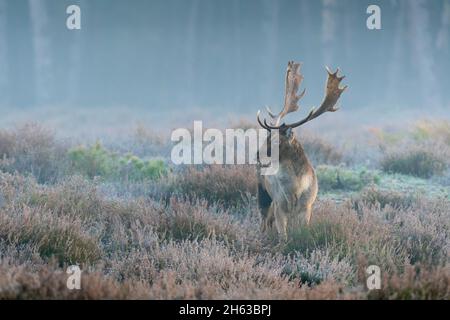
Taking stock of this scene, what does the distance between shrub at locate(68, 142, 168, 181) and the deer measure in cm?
324

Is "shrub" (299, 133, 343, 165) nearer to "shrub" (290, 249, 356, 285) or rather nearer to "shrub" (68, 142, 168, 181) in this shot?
"shrub" (68, 142, 168, 181)

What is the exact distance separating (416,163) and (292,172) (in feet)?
15.8

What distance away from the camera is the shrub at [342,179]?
9297 millimetres

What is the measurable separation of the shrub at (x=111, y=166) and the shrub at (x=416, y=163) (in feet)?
10.7

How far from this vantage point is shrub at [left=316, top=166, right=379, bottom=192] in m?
9.30

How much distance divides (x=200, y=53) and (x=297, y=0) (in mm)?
5604

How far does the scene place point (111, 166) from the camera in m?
9.88

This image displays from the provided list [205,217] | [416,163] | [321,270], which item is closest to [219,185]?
[205,217]

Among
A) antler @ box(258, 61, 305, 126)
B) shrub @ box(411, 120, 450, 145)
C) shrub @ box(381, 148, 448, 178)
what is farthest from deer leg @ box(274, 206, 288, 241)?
shrub @ box(411, 120, 450, 145)

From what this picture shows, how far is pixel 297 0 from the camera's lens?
34.2m

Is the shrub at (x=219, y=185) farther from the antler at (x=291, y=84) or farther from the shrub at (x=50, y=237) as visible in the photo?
the shrub at (x=50, y=237)

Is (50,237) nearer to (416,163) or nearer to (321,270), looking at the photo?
(321,270)

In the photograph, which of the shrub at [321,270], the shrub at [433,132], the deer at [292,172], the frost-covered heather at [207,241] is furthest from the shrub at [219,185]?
the shrub at [433,132]
